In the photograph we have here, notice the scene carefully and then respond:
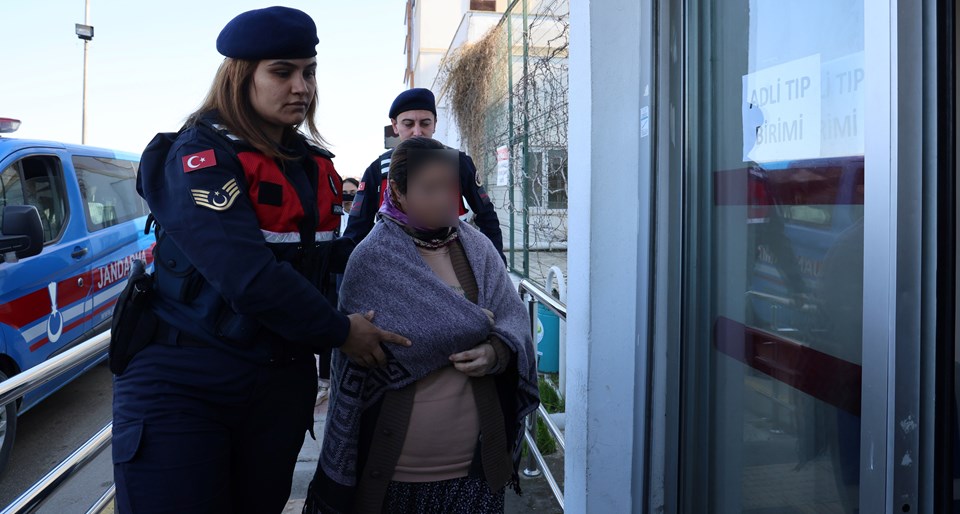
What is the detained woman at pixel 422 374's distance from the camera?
1763 mm

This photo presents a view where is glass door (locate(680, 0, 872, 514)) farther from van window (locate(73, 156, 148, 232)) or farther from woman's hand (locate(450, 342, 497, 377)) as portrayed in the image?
van window (locate(73, 156, 148, 232))

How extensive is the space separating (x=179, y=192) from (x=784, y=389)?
1483 millimetres

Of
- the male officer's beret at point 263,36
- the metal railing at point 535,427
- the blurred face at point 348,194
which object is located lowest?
the metal railing at point 535,427

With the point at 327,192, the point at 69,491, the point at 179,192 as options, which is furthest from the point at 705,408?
the point at 69,491

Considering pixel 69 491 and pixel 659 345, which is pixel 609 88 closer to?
pixel 659 345

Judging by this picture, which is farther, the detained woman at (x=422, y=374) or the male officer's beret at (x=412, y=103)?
the male officer's beret at (x=412, y=103)

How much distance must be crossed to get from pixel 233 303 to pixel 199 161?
32 centimetres

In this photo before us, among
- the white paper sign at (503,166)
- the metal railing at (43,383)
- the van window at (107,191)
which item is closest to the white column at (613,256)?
the metal railing at (43,383)

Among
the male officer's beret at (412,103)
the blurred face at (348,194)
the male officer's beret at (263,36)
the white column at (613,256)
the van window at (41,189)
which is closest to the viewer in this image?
the male officer's beret at (263,36)

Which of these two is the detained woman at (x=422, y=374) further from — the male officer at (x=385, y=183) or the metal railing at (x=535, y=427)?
the male officer at (x=385, y=183)

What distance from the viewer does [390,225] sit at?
184cm

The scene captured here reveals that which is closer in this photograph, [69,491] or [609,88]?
[609,88]

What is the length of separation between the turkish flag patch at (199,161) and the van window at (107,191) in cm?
434

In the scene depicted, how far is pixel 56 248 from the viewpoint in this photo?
15.4ft
